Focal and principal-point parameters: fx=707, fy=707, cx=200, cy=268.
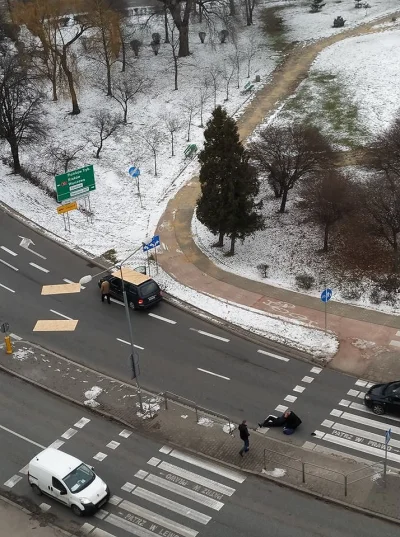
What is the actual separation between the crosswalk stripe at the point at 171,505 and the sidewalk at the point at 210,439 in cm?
263

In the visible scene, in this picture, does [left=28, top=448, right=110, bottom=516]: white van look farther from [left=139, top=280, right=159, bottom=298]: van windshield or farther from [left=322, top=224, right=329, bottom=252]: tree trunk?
[left=322, top=224, right=329, bottom=252]: tree trunk

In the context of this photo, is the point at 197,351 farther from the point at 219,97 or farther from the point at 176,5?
the point at 176,5

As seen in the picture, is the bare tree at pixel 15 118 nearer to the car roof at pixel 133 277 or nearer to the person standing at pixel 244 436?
the car roof at pixel 133 277

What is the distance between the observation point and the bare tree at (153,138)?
56900 mm

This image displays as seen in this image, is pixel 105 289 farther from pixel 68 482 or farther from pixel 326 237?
pixel 68 482

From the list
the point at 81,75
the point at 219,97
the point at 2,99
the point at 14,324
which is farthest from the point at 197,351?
the point at 81,75

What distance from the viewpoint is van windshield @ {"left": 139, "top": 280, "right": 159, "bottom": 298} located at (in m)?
36.9

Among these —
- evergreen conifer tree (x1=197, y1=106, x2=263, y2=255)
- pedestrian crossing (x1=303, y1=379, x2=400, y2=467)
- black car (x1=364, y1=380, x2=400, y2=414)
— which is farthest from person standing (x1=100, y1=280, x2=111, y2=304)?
black car (x1=364, y1=380, x2=400, y2=414)

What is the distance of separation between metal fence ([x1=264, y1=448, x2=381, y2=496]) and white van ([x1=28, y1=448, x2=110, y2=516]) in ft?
20.4

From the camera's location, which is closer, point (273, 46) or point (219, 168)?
point (219, 168)

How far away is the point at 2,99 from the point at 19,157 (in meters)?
6.13

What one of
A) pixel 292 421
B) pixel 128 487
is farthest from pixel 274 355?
pixel 128 487

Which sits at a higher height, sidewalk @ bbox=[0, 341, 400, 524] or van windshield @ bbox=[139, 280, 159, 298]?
van windshield @ bbox=[139, 280, 159, 298]

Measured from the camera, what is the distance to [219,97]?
6525 centimetres
